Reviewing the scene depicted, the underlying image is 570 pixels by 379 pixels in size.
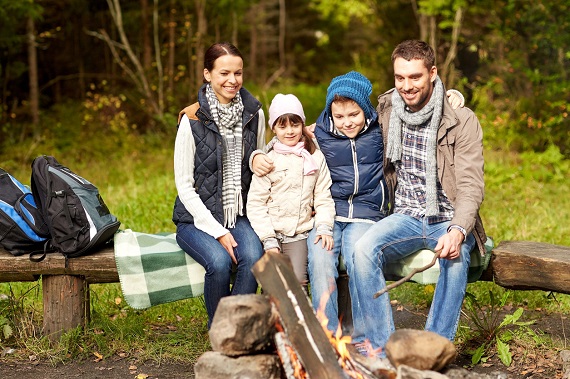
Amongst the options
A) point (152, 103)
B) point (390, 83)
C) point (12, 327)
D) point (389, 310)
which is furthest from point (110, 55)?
point (389, 310)

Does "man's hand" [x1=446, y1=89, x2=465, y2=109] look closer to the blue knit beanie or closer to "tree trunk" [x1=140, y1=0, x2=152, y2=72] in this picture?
the blue knit beanie

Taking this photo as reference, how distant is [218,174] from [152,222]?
2994 millimetres

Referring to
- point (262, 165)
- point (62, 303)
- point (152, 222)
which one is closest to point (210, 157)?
point (262, 165)

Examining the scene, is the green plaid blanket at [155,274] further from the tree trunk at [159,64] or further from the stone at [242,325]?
the tree trunk at [159,64]

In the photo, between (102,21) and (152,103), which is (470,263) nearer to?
(152,103)

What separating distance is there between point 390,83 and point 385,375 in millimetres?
12308

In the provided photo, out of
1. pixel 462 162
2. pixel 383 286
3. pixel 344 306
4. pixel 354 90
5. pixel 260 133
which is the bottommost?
pixel 344 306

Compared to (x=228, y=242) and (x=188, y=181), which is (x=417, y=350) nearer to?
(x=228, y=242)

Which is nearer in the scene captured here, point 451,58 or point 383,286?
point 383,286

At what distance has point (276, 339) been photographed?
10.9 feet

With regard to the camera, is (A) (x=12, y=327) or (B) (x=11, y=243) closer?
(B) (x=11, y=243)

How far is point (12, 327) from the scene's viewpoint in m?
4.62

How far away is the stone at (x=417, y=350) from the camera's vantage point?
3.16 meters

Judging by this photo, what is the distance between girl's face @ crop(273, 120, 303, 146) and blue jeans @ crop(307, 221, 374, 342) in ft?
1.73
